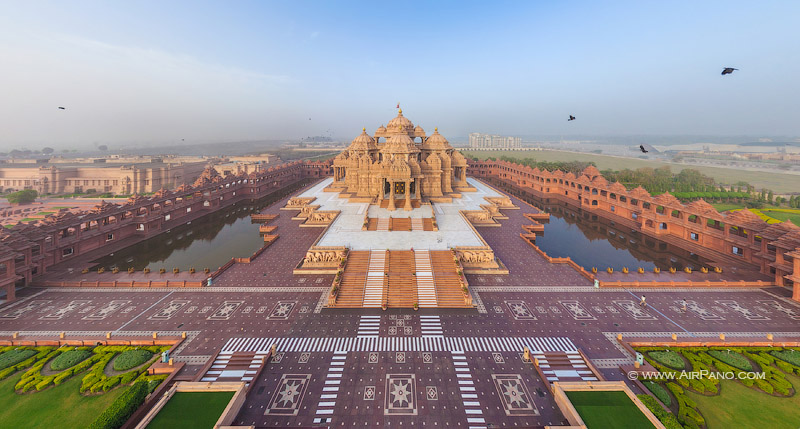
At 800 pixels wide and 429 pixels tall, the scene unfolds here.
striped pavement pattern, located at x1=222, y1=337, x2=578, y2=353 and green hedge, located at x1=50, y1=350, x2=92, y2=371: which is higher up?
striped pavement pattern, located at x1=222, y1=337, x2=578, y2=353

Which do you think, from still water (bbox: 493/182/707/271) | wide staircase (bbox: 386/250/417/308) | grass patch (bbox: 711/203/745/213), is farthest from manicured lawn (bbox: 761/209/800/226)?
wide staircase (bbox: 386/250/417/308)

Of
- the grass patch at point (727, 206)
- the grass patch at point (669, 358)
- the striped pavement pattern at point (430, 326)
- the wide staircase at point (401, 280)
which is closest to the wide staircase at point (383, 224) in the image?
the wide staircase at point (401, 280)

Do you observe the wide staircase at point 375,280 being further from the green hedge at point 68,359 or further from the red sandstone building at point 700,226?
the red sandstone building at point 700,226

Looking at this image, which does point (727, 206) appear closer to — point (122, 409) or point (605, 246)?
point (605, 246)

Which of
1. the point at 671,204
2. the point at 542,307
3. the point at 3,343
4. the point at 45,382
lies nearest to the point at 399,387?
the point at 542,307

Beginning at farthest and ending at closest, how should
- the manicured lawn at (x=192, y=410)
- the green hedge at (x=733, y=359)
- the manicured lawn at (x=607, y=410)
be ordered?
1. the green hedge at (x=733, y=359)
2. the manicured lawn at (x=607, y=410)
3. the manicured lawn at (x=192, y=410)

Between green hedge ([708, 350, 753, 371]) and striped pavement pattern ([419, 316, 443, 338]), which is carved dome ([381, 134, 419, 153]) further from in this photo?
green hedge ([708, 350, 753, 371])

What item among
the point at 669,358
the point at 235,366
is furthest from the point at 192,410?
the point at 669,358
